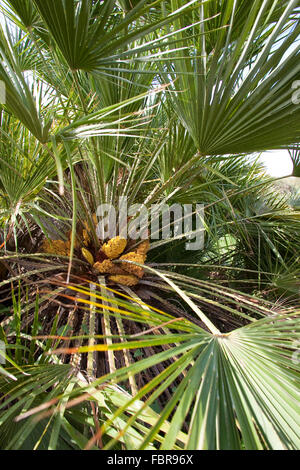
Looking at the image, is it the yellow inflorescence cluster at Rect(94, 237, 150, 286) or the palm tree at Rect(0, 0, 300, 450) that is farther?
the yellow inflorescence cluster at Rect(94, 237, 150, 286)

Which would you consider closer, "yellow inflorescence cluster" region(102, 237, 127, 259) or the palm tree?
the palm tree

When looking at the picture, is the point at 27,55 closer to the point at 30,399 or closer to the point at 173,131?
the point at 173,131

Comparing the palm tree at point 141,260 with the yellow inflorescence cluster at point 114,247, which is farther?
the yellow inflorescence cluster at point 114,247

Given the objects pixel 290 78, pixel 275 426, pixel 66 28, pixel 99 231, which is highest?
pixel 66 28

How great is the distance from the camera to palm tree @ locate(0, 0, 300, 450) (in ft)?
1.63

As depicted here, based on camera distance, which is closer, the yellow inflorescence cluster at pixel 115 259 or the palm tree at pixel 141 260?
the palm tree at pixel 141 260

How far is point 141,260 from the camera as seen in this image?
131 cm

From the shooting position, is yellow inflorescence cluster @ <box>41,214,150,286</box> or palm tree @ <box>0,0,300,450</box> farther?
yellow inflorescence cluster @ <box>41,214,150,286</box>

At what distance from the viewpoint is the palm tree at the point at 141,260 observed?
50 cm

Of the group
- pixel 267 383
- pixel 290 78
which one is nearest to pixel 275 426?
pixel 267 383

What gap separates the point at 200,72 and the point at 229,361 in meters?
0.80

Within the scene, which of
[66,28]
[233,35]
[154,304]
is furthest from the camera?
[154,304]

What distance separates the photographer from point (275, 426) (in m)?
0.47
